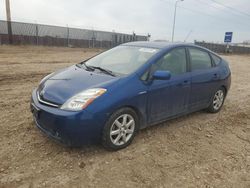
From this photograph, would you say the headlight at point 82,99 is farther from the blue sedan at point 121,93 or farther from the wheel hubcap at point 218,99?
the wheel hubcap at point 218,99

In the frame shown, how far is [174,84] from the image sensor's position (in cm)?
398

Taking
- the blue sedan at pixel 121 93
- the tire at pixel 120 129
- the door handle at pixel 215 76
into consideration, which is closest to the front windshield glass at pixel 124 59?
the blue sedan at pixel 121 93

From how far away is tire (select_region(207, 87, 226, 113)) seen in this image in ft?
16.9

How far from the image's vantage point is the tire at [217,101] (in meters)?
5.16

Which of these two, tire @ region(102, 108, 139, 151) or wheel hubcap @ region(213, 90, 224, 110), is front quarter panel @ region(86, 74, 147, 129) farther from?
wheel hubcap @ region(213, 90, 224, 110)

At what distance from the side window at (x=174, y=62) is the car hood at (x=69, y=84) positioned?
871mm

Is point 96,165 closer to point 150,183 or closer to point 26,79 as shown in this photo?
point 150,183

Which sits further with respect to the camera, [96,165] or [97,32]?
[97,32]

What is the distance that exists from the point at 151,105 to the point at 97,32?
1088 inches

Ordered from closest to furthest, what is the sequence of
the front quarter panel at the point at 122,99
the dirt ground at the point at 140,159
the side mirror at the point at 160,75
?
the dirt ground at the point at 140,159
the front quarter panel at the point at 122,99
the side mirror at the point at 160,75

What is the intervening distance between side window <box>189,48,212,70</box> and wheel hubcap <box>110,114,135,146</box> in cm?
179

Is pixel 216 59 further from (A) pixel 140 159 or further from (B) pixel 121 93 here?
(A) pixel 140 159

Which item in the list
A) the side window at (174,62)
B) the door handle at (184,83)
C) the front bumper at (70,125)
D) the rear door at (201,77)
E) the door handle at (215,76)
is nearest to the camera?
the front bumper at (70,125)

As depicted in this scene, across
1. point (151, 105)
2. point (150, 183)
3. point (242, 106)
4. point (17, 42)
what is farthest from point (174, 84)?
point (17, 42)
